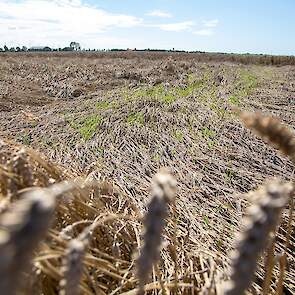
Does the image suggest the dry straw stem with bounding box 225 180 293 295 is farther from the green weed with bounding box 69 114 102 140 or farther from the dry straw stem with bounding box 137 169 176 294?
the green weed with bounding box 69 114 102 140

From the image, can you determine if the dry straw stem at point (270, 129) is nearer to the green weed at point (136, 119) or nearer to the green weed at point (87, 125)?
the green weed at point (87, 125)

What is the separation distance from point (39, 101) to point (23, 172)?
13323 mm

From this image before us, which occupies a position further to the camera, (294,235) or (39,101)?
(39,101)

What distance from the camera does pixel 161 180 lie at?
0.82 metres

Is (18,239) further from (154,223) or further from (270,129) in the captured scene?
(270,129)

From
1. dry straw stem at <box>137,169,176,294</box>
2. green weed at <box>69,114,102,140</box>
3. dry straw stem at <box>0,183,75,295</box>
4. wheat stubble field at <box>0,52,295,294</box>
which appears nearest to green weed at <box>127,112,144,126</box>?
wheat stubble field at <box>0,52,295,294</box>

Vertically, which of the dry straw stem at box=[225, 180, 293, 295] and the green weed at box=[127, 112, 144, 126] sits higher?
the dry straw stem at box=[225, 180, 293, 295]

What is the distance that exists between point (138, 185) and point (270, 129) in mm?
4762

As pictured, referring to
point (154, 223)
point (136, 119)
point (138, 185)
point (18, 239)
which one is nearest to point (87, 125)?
point (136, 119)

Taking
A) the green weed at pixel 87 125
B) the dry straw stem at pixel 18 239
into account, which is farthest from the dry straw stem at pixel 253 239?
the green weed at pixel 87 125

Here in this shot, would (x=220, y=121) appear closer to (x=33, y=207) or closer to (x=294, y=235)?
(x=294, y=235)

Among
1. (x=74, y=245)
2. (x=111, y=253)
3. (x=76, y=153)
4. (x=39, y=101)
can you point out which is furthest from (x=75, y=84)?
(x=74, y=245)

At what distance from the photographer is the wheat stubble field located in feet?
2.56

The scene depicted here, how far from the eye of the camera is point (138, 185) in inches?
231
